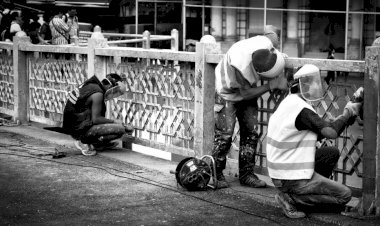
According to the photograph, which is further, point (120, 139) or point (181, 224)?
point (120, 139)

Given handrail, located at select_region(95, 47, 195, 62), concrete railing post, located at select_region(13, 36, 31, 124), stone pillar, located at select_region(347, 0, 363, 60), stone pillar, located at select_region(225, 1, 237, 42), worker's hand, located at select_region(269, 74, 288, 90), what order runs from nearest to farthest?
worker's hand, located at select_region(269, 74, 288, 90)
handrail, located at select_region(95, 47, 195, 62)
concrete railing post, located at select_region(13, 36, 31, 124)
stone pillar, located at select_region(347, 0, 363, 60)
stone pillar, located at select_region(225, 1, 237, 42)

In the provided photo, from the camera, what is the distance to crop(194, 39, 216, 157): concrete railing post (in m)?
9.72

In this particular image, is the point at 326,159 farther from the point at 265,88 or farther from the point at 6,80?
the point at 6,80

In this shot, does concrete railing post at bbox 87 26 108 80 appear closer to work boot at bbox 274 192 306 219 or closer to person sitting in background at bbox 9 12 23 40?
work boot at bbox 274 192 306 219

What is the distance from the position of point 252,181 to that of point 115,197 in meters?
1.50

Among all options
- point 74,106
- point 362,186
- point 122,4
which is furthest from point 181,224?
point 122,4

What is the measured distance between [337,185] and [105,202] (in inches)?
91.3

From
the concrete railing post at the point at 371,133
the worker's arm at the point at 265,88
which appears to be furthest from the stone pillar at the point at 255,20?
the concrete railing post at the point at 371,133

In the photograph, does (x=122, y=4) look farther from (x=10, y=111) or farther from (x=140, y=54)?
(x=140, y=54)

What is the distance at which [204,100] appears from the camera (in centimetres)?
975

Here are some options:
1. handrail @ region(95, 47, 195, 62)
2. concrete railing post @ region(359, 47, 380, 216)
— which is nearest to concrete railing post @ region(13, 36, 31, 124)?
handrail @ region(95, 47, 195, 62)

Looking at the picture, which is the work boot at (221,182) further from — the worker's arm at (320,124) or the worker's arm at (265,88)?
the worker's arm at (320,124)

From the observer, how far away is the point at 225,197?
853 cm

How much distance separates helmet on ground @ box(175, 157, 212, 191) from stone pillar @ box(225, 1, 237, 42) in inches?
785
